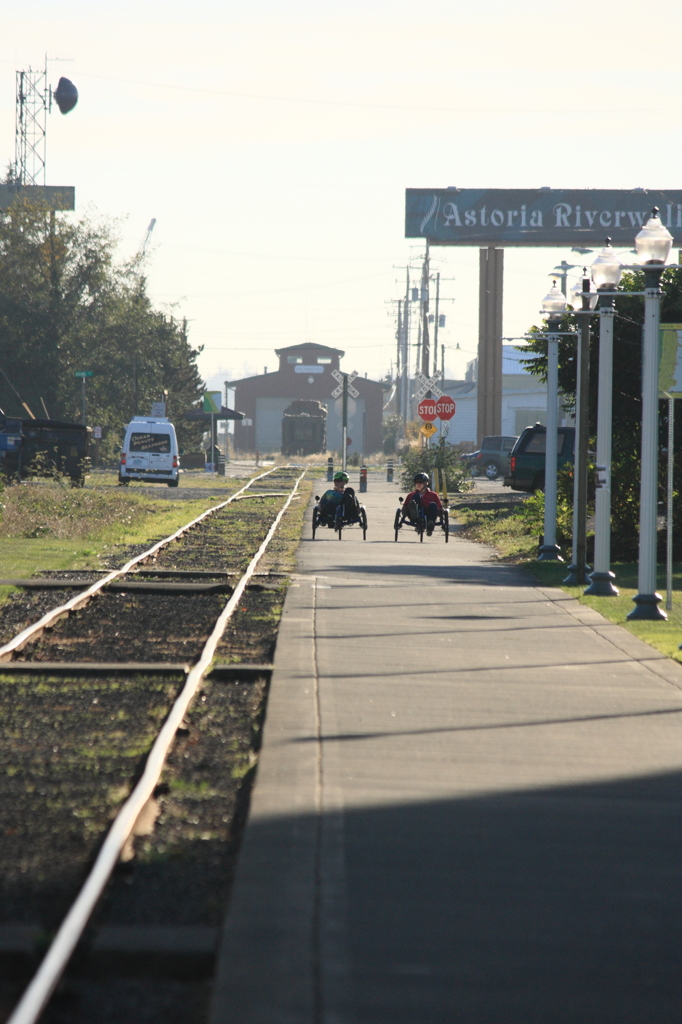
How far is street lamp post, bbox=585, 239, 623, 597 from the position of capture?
14.1 meters

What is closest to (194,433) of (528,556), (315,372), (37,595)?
(315,372)

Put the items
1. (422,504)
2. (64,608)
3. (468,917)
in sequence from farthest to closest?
(422,504), (64,608), (468,917)

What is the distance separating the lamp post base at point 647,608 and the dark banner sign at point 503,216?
5413 cm

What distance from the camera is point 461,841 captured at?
209 inches

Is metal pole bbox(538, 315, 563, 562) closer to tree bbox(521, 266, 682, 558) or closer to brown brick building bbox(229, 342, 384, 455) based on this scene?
tree bbox(521, 266, 682, 558)

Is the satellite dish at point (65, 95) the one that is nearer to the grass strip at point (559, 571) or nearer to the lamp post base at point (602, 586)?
the grass strip at point (559, 571)

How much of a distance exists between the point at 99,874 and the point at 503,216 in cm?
A: 6283

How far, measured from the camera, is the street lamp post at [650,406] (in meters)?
12.1

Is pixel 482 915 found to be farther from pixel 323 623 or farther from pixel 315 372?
pixel 315 372

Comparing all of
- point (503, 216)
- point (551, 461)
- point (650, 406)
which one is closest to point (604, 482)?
point (650, 406)

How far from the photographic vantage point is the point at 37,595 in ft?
44.5

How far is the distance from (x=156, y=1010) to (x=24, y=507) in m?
22.5

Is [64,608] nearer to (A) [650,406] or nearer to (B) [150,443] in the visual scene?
(A) [650,406]

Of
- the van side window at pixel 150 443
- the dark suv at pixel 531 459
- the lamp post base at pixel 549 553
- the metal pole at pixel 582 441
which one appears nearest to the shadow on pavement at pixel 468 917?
the metal pole at pixel 582 441
